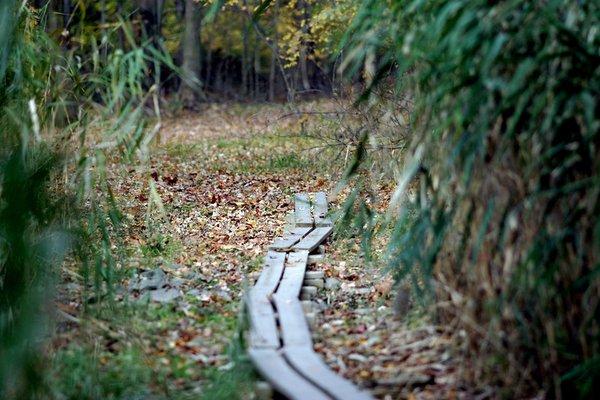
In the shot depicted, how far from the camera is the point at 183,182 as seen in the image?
11016mm

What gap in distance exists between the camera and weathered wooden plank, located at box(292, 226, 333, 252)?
22.6 ft

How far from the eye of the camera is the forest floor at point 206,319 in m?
3.89

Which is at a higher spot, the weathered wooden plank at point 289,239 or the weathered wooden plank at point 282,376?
the weathered wooden plank at point 282,376

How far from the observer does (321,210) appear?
8.70 metres

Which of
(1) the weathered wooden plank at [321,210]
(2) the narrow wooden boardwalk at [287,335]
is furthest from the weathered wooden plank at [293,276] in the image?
(1) the weathered wooden plank at [321,210]

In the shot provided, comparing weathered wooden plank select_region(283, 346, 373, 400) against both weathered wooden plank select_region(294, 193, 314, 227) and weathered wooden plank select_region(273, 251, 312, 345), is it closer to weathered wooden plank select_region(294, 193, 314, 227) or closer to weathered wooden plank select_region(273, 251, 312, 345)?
weathered wooden plank select_region(273, 251, 312, 345)

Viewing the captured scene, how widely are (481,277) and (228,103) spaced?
21673 mm

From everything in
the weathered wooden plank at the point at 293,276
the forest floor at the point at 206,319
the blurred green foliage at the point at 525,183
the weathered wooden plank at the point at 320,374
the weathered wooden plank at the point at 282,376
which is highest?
the blurred green foliage at the point at 525,183

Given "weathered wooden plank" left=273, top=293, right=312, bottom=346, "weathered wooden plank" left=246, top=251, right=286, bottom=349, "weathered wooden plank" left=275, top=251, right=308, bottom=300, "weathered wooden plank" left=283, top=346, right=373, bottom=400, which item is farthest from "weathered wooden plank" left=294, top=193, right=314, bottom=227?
"weathered wooden plank" left=283, top=346, right=373, bottom=400

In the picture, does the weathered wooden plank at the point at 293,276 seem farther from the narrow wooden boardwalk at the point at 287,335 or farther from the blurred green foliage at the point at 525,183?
the blurred green foliage at the point at 525,183

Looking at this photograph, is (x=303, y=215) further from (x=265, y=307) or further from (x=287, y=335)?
(x=287, y=335)

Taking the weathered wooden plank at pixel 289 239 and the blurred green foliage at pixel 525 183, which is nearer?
the blurred green foliage at pixel 525 183

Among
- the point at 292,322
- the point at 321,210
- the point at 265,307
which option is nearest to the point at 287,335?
the point at 292,322

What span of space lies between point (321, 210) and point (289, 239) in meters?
1.55
